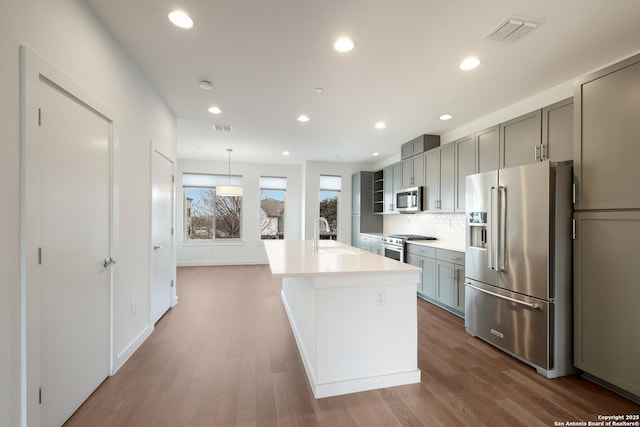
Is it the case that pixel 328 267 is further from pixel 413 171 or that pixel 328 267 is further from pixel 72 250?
pixel 413 171

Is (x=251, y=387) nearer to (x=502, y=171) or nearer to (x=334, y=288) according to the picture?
(x=334, y=288)

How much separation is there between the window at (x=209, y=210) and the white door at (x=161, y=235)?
3.54 metres

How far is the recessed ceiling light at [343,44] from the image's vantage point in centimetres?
220

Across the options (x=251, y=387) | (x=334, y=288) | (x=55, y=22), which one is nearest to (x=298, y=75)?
(x=55, y=22)

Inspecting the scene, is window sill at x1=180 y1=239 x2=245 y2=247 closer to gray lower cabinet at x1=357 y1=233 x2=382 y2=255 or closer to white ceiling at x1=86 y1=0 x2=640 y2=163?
gray lower cabinet at x1=357 y1=233 x2=382 y2=255

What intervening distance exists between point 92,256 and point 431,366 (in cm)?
284

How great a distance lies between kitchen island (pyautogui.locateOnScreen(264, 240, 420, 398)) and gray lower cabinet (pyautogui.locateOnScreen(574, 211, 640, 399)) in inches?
53.3

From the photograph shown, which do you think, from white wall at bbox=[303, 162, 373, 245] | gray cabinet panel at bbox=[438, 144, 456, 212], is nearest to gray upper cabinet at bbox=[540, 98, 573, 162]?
gray cabinet panel at bbox=[438, 144, 456, 212]

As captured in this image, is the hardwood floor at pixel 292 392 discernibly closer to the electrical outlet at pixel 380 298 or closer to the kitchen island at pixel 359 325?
the kitchen island at pixel 359 325

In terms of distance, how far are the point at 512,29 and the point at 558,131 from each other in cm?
124

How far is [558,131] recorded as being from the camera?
269 cm

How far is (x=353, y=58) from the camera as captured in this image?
8.11 ft

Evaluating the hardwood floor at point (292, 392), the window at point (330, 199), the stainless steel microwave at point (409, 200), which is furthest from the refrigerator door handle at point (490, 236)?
the window at point (330, 199)

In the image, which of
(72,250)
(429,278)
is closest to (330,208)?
(429,278)
